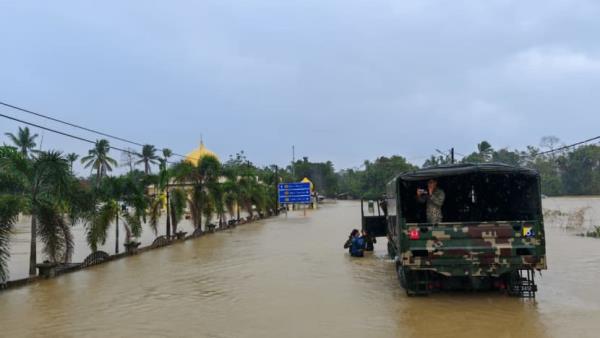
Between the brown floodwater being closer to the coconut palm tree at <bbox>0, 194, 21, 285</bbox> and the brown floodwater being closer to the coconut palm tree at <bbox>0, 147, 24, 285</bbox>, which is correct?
the coconut palm tree at <bbox>0, 194, 21, 285</bbox>

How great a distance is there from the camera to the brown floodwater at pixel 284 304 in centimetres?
723

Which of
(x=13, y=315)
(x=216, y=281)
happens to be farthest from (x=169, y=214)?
(x=13, y=315)

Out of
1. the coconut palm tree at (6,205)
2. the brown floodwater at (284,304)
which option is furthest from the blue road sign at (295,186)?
the coconut palm tree at (6,205)

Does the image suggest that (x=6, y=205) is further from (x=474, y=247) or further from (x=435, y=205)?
(x=474, y=247)

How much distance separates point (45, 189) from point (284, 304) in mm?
6986

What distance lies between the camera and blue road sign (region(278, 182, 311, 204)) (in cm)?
4556

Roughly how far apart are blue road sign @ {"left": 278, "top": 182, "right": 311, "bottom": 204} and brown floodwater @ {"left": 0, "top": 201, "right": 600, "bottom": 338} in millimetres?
30819

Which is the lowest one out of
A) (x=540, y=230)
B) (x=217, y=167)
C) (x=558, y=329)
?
(x=558, y=329)

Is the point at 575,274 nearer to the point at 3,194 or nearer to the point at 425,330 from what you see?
the point at 425,330

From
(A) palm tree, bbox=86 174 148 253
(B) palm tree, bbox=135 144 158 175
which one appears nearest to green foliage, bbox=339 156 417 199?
(B) palm tree, bbox=135 144 158 175

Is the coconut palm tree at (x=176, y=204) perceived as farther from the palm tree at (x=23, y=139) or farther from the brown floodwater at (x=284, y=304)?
the palm tree at (x=23, y=139)

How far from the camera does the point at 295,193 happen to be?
4588 centimetres

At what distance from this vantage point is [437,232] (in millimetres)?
8672

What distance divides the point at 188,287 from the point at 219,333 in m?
4.08
